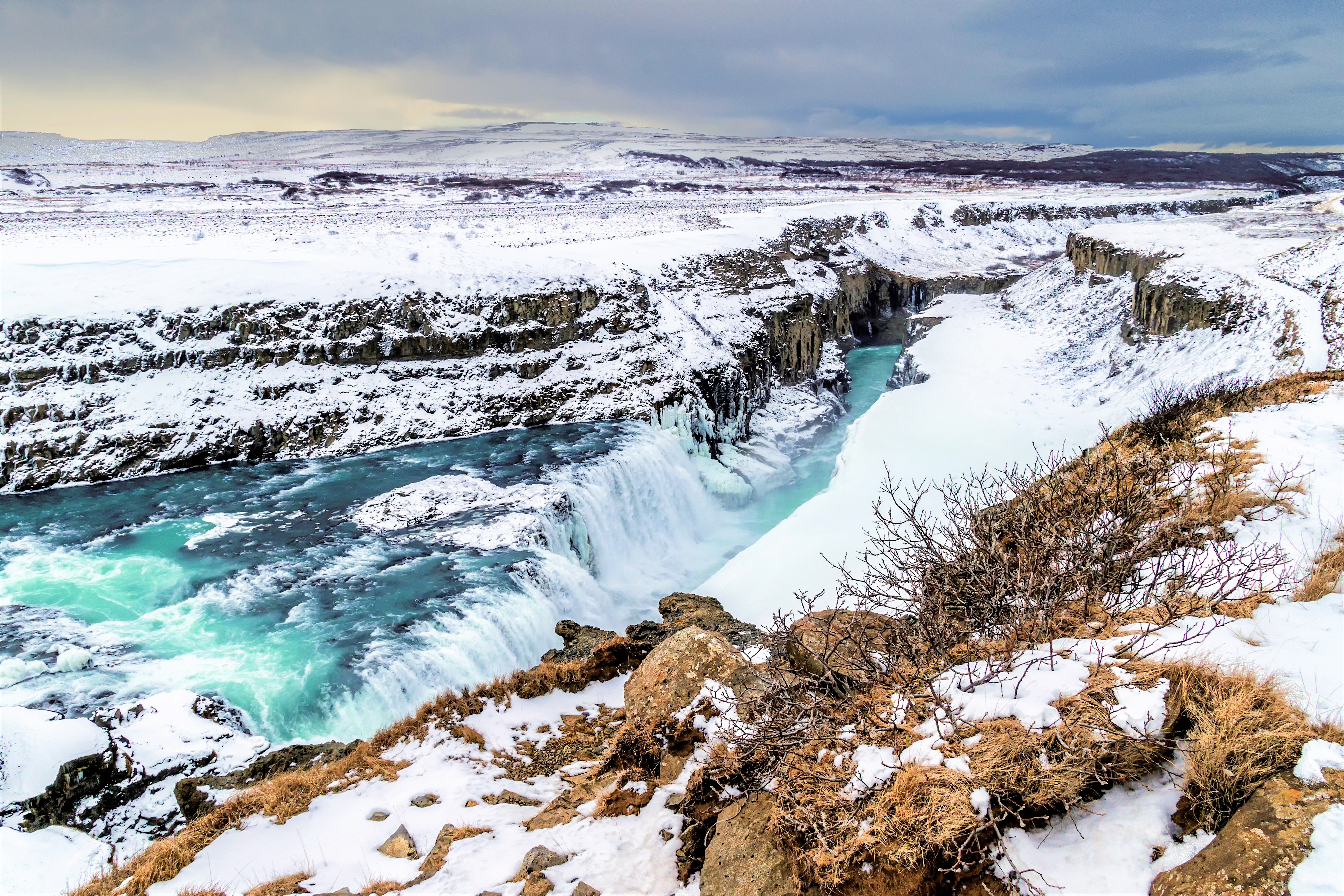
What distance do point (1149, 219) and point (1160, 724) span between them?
71456mm

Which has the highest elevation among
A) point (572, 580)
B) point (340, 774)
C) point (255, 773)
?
point (340, 774)

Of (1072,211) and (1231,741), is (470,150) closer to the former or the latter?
(1072,211)

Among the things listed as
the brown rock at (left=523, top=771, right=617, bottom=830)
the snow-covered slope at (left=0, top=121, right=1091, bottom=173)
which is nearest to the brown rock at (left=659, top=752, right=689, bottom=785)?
the brown rock at (left=523, top=771, right=617, bottom=830)

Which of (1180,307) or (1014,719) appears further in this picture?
(1180,307)

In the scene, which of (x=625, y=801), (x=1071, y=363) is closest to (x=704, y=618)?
(x=625, y=801)

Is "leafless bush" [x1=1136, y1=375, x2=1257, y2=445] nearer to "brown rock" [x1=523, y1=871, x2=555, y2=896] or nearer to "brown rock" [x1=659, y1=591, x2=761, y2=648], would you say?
"brown rock" [x1=659, y1=591, x2=761, y2=648]

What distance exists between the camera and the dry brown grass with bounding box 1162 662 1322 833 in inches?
118

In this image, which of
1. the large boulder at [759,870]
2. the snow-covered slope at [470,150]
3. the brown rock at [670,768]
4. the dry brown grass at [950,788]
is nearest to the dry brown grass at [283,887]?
the brown rock at [670,768]

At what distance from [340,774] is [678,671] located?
391 cm

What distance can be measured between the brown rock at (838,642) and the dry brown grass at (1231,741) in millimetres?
1840

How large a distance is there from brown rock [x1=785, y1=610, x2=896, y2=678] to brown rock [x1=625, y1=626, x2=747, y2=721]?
3.33 ft

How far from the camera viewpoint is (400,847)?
5.59m

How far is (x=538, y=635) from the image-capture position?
12.8 m

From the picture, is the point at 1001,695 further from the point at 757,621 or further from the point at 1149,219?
the point at 1149,219
